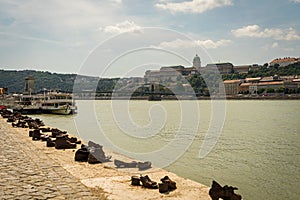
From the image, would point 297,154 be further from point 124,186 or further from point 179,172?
point 124,186

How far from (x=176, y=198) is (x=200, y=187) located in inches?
40.4

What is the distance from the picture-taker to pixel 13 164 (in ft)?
30.6

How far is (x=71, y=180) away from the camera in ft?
25.1

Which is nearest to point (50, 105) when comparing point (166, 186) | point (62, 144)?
point (62, 144)

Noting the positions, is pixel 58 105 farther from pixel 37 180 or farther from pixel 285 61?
pixel 285 61

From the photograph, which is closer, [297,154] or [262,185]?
[262,185]

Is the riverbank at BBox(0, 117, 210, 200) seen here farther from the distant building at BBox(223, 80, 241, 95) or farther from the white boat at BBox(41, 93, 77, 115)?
the distant building at BBox(223, 80, 241, 95)

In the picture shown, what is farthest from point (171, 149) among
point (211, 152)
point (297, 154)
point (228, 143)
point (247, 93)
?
point (247, 93)

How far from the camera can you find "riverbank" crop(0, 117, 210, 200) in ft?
22.0

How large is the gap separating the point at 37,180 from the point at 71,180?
0.70m

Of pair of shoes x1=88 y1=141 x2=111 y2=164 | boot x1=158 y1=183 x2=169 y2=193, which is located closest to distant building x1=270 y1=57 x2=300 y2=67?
pair of shoes x1=88 y1=141 x2=111 y2=164

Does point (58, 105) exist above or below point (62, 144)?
below

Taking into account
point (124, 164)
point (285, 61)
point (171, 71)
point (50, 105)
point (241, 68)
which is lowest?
point (50, 105)

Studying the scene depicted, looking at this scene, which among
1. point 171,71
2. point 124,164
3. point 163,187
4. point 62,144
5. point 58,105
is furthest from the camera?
point 58,105
